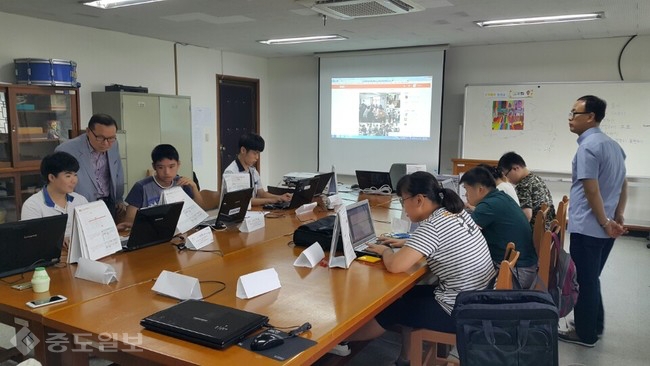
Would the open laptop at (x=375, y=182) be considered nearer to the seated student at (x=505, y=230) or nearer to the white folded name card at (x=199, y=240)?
the seated student at (x=505, y=230)

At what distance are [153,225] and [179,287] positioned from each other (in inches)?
34.1

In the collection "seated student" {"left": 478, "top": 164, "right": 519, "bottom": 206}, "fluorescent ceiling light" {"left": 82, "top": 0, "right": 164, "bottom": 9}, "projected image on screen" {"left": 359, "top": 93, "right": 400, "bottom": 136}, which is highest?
"fluorescent ceiling light" {"left": 82, "top": 0, "right": 164, "bottom": 9}

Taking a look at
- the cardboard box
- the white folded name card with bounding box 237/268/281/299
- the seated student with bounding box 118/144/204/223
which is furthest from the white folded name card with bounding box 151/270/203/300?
the cardboard box

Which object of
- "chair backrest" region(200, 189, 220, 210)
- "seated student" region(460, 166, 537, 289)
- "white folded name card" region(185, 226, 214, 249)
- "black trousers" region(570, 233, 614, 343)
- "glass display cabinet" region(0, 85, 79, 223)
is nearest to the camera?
"white folded name card" region(185, 226, 214, 249)

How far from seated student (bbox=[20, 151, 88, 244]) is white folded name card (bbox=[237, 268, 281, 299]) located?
45.4 inches

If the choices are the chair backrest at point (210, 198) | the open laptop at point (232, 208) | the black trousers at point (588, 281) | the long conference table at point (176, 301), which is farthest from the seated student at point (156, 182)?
the black trousers at point (588, 281)

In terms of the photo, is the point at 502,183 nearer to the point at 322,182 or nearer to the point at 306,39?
the point at 322,182

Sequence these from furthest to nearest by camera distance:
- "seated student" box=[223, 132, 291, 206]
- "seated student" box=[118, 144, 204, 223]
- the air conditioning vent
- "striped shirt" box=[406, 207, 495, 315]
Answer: "seated student" box=[223, 132, 291, 206]
the air conditioning vent
"seated student" box=[118, 144, 204, 223]
"striped shirt" box=[406, 207, 495, 315]

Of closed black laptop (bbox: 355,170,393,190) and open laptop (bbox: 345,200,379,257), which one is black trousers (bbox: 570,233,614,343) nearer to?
open laptop (bbox: 345,200,379,257)

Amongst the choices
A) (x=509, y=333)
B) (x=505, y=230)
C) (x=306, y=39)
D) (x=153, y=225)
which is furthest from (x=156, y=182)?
(x=306, y=39)

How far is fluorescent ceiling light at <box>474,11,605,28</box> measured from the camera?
4711 millimetres

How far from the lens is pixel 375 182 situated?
→ 4.91 m

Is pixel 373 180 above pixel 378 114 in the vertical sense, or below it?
below

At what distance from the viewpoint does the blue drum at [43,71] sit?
461 cm
